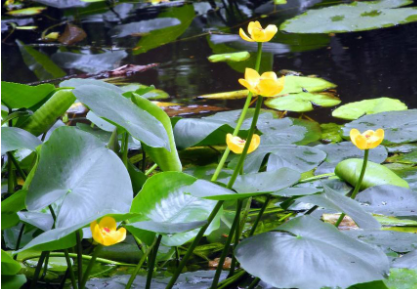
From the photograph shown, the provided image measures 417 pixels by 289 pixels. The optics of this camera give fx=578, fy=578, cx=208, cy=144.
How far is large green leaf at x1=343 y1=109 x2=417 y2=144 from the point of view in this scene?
4.45ft

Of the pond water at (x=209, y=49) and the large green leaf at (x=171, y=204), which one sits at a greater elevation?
the large green leaf at (x=171, y=204)

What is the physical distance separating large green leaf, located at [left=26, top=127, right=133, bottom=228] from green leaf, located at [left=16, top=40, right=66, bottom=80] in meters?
1.54

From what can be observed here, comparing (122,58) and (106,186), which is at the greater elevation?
(106,186)

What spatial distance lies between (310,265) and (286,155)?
515 mm

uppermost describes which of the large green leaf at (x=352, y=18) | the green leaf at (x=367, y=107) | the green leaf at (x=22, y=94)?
the green leaf at (x=22, y=94)

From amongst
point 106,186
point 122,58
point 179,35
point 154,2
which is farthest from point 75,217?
point 154,2

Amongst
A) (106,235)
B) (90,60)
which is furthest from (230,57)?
(106,235)

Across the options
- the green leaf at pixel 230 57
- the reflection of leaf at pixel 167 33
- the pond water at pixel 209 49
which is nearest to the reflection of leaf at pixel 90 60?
the pond water at pixel 209 49

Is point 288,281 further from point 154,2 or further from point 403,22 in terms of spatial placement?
point 154,2

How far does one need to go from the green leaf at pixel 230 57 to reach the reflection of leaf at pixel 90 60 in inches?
15.6

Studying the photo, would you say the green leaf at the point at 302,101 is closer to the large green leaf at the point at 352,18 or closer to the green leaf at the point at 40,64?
the large green leaf at the point at 352,18

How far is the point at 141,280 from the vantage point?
34.8 inches

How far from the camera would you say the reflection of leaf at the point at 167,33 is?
8.50ft

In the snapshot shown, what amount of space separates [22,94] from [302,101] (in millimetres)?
999
